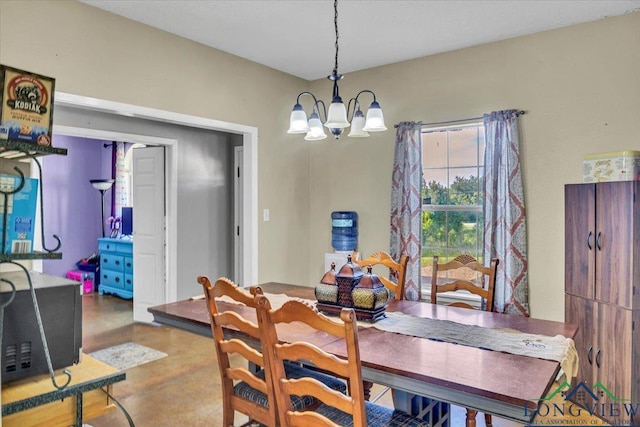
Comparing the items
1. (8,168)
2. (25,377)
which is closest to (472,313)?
(25,377)

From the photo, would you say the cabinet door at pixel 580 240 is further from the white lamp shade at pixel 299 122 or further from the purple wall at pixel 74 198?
the purple wall at pixel 74 198

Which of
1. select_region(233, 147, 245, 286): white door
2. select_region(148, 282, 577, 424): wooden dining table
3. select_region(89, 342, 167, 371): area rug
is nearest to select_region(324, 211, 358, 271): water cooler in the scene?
select_region(233, 147, 245, 286): white door

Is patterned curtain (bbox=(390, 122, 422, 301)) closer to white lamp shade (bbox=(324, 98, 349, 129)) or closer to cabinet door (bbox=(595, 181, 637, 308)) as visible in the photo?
cabinet door (bbox=(595, 181, 637, 308))

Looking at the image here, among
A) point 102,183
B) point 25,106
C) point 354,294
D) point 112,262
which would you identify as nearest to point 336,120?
point 354,294

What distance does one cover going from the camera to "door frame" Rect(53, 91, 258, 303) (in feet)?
11.5

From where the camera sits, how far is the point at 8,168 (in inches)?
44.9

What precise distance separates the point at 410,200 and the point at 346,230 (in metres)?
0.81

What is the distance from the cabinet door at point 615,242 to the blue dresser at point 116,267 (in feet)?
18.1

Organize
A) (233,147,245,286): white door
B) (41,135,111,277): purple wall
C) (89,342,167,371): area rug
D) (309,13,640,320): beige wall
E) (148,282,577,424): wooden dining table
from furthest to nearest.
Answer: (41,135,111,277): purple wall, (233,147,245,286): white door, (89,342,167,371): area rug, (309,13,640,320): beige wall, (148,282,577,424): wooden dining table

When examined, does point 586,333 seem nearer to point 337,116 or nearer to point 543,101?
point 543,101

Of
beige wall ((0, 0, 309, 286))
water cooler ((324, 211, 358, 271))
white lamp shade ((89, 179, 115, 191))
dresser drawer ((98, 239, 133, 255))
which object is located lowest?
dresser drawer ((98, 239, 133, 255))

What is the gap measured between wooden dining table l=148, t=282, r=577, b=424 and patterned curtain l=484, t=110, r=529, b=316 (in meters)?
1.48

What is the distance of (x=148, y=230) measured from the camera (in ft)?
16.1

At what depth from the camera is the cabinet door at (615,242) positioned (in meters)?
2.56
